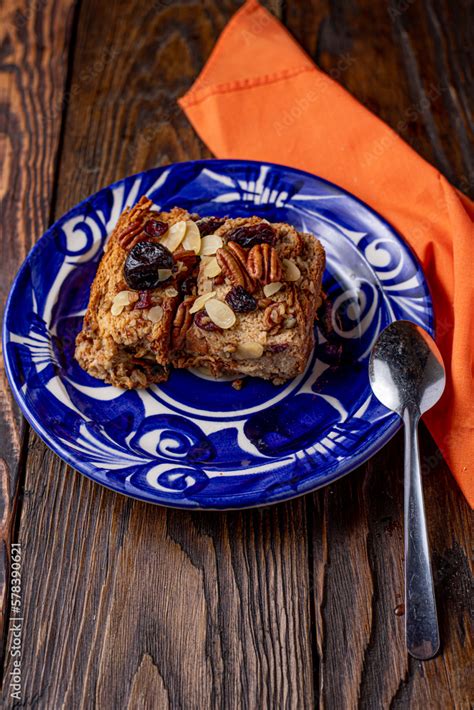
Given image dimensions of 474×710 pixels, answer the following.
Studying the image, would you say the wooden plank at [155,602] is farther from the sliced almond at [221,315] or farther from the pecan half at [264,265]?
the pecan half at [264,265]

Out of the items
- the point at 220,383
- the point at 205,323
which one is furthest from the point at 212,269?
the point at 220,383

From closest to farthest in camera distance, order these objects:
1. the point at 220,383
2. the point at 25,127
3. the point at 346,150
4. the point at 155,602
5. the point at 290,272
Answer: the point at 155,602 → the point at 290,272 → the point at 220,383 → the point at 346,150 → the point at 25,127

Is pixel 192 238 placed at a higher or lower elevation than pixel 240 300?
higher

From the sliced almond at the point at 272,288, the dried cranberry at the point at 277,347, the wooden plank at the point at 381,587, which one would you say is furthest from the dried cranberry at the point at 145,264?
the wooden plank at the point at 381,587

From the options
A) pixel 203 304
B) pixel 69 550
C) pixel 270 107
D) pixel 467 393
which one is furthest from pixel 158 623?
pixel 270 107

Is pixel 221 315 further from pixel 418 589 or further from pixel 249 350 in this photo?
pixel 418 589

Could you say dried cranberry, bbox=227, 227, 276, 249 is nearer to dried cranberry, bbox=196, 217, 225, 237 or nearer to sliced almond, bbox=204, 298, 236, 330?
dried cranberry, bbox=196, 217, 225, 237

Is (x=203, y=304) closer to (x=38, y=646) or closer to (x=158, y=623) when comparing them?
(x=158, y=623)

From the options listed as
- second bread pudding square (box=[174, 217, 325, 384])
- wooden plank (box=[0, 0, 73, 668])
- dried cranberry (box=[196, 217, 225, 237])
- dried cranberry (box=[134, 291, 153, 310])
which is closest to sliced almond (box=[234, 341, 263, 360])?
second bread pudding square (box=[174, 217, 325, 384])
